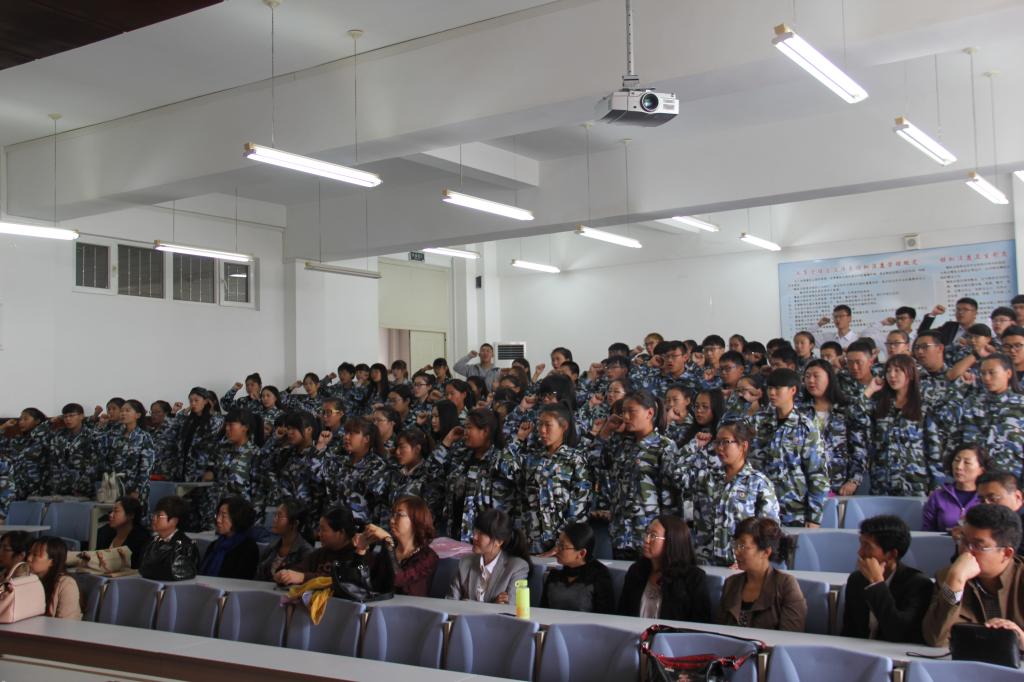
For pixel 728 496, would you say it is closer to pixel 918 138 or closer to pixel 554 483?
pixel 554 483

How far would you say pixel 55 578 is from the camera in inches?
170

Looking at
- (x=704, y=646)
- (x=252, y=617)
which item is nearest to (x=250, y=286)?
(x=252, y=617)

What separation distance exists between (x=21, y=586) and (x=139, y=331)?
249 inches

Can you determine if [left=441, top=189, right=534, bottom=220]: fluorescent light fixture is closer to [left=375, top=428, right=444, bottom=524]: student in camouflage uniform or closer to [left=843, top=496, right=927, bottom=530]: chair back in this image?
[left=375, top=428, right=444, bottom=524]: student in camouflage uniform

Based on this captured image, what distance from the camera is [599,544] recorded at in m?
4.61

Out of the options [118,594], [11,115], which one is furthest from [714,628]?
[11,115]

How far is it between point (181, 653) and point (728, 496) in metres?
2.23

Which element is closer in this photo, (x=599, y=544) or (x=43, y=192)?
(x=599, y=544)

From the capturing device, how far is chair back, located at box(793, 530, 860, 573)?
4.00 m

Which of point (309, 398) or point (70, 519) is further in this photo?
point (309, 398)

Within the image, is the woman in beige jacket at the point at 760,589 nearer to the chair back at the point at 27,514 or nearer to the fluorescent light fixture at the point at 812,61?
the fluorescent light fixture at the point at 812,61

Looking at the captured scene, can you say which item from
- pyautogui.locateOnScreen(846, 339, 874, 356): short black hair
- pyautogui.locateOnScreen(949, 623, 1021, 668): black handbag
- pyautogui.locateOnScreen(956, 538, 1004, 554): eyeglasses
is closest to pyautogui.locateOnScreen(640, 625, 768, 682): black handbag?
pyautogui.locateOnScreen(949, 623, 1021, 668): black handbag

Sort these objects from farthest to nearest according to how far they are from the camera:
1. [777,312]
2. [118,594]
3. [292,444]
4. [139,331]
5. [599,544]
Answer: [777,312] < [139,331] < [292,444] < [599,544] < [118,594]

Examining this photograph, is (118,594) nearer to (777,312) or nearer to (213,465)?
(213,465)
